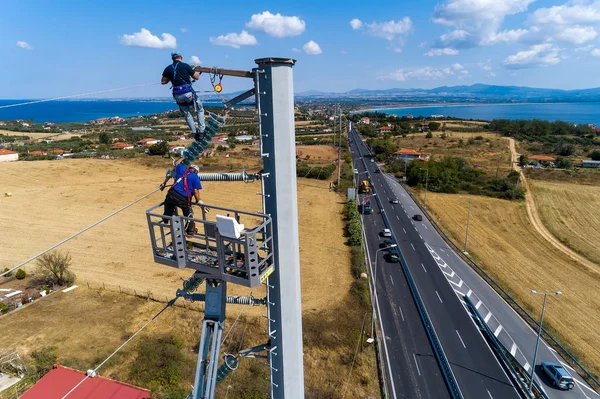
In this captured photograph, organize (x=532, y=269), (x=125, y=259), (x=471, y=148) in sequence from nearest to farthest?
(x=125, y=259) → (x=532, y=269) → (x=471, y=148)

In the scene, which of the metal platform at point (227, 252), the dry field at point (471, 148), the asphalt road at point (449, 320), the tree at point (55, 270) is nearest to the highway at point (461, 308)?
the asphalt road at point (449, 320)

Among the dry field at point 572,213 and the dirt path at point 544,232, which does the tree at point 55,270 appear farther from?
the dry field at point 572,213

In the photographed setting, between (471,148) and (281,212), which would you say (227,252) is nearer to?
(281,212)

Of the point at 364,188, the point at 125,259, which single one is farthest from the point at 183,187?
the point at 364,188

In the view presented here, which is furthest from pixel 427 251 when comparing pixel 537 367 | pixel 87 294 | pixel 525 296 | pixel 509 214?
pixel 87 294

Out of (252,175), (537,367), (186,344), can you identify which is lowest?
(537,367)

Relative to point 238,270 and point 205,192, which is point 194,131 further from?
point 205,192
